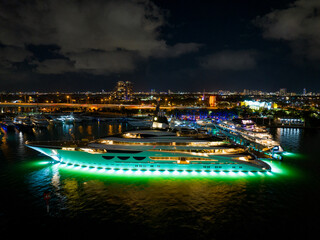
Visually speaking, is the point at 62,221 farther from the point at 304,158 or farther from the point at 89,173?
the point at 304,158

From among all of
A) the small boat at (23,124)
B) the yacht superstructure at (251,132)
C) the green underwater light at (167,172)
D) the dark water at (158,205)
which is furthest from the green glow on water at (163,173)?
the small boat at (23,124)

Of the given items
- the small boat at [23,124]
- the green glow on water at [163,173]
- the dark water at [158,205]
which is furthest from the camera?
the small boat at [23,124]

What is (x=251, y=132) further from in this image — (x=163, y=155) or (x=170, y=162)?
(x=163, y=155)

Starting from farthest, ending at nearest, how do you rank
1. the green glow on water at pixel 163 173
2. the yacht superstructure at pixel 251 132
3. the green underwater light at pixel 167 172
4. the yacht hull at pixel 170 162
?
1. the yacht superstructure at pixel 251 132
2. the yacht hull at pixel 170 162
3. the green underwater light at pixel 167 172
4. the green glow on water at pixel 163 173

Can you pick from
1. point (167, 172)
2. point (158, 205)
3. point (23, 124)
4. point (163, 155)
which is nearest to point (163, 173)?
point (167, 172)

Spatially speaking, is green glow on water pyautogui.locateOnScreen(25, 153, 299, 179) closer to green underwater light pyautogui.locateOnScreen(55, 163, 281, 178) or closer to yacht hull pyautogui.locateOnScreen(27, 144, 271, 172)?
green underwater light pyautogui.locateOnScreen(55, 163, 281, 178)

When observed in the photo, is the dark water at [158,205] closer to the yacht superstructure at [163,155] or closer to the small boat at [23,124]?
the yacht superstructure at [163,155]

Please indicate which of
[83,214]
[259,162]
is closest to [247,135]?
[259,162]

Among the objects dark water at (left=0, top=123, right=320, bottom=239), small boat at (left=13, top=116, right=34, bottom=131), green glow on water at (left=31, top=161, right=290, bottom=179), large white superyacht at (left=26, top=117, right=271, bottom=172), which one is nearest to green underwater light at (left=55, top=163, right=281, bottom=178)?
green glow on water at (left=31, top=161, right=290, bottom=179)

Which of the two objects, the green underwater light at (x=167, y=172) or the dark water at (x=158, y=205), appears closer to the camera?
the dark water at (x=158, y=205)
